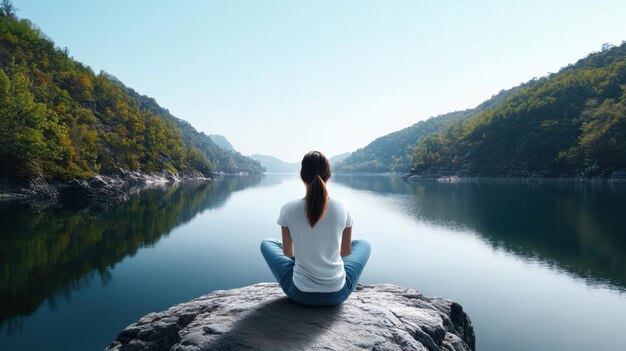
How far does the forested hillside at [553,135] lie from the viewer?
327ft

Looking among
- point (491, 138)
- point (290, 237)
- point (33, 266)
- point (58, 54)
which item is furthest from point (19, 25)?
point (491, 138)

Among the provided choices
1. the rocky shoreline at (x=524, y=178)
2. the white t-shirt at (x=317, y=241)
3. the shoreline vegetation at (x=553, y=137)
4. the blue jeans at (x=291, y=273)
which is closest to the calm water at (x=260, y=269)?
the blue jeans at (x=291, y=273)

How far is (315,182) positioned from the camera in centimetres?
475

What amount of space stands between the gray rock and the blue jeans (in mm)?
178

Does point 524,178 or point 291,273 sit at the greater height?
point 291,273

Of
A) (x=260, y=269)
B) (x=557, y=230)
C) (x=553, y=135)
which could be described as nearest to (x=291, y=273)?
(x=260, y=269)

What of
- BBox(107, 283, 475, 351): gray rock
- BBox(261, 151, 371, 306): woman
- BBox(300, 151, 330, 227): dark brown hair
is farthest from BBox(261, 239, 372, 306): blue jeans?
BBox(300, 151, 330, 227): dark brown hair

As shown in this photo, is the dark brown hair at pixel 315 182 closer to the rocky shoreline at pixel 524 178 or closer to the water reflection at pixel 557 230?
the water reflection at pixel 557 230

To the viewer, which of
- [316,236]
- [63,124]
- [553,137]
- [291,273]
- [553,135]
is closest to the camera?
[316,236]

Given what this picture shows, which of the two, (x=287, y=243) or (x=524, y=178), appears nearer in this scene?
(x=287, y=243)

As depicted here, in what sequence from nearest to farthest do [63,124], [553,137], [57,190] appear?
[57,190] → [63,124] → [553,137]

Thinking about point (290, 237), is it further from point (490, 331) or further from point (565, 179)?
point (565, 179)

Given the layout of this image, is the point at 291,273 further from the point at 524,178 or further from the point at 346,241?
the point at 524,178

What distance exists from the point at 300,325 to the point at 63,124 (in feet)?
240
